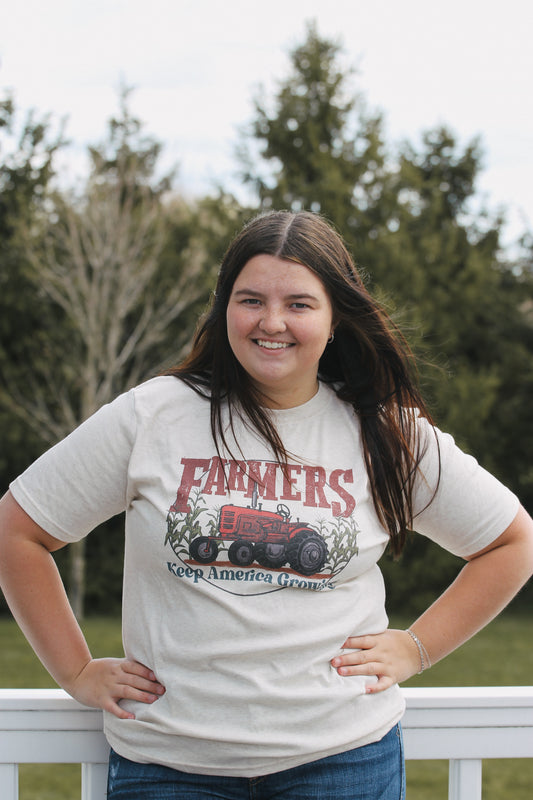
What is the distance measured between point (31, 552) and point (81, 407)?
908 cm

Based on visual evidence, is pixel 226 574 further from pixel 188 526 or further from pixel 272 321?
pixel 272 321

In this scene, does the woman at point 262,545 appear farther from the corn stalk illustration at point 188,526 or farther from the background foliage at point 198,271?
the background foliage at point 198,271

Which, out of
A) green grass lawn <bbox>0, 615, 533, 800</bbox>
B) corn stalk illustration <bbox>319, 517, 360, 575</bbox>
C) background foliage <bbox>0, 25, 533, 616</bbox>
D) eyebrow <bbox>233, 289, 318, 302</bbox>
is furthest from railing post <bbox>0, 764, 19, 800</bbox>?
background foliage <bbox>0, 25, 533, 616</bbox>

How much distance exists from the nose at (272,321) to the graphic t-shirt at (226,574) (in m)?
0.17

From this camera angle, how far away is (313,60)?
31.8ft

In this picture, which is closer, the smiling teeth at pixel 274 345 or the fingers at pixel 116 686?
the fingers at pixel 116 686

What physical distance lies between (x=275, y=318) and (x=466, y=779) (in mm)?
862

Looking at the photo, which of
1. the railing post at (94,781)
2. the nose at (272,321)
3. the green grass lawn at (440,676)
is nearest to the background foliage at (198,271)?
the green grass lawn at (440,676)

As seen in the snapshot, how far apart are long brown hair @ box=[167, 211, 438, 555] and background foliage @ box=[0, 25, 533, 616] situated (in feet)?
25.4

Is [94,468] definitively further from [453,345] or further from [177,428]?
[453,345]

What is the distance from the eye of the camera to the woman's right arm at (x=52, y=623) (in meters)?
1.21

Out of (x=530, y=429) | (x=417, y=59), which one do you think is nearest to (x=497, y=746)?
(x=530, y=429)

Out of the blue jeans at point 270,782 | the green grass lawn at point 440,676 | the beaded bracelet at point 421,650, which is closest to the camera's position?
the blue jeans at point 270,782

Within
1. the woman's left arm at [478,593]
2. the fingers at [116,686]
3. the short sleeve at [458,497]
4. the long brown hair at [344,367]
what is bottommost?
the fingers at [116,686]
